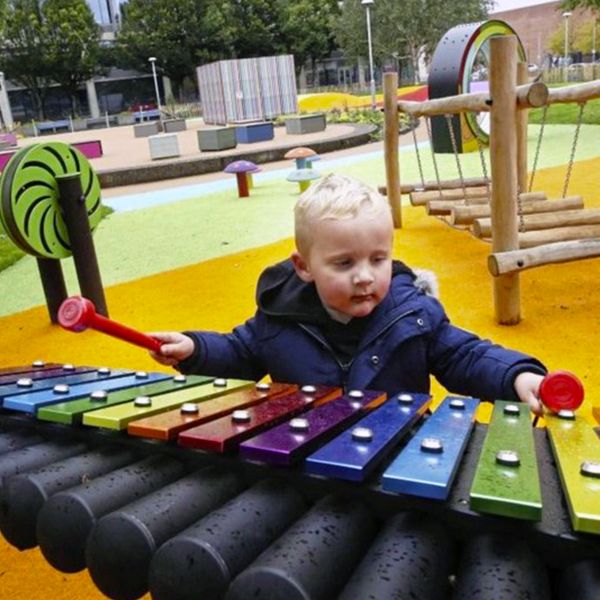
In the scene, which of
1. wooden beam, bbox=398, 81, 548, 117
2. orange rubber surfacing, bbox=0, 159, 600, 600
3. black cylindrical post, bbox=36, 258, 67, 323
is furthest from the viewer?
black cylindrical post, bbox=36, 258, 67, 323

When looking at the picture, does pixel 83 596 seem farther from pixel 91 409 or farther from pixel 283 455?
pixel 283 455

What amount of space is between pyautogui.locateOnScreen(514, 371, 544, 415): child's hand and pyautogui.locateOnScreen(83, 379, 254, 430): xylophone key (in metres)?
0.54

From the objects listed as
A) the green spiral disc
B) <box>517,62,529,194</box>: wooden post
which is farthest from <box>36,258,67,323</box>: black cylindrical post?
<box>517,62,529,194</box>: wooden post

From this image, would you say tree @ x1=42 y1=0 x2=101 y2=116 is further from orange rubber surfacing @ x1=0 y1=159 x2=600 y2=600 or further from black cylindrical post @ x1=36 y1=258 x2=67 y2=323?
black cylindrical post @ x1=36 y1=258 x2=67 y2=323

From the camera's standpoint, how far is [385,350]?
150 cm

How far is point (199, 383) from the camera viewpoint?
1458 mm

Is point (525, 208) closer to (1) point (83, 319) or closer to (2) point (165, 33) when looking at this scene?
(1) point (83, 319)

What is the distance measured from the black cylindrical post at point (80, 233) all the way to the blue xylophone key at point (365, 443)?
2731 millimetres

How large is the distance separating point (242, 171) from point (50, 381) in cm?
620

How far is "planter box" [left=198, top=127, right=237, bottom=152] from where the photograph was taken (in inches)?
514

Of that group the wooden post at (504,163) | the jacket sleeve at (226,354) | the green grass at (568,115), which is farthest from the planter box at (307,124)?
the jacket sleeve at (226,354)

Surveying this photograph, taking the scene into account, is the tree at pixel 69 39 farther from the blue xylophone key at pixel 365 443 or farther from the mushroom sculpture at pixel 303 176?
the blue xylophone key at pixel 365 443

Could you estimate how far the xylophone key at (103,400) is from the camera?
4.20 feet

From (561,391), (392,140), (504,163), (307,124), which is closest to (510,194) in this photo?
(504,163)
